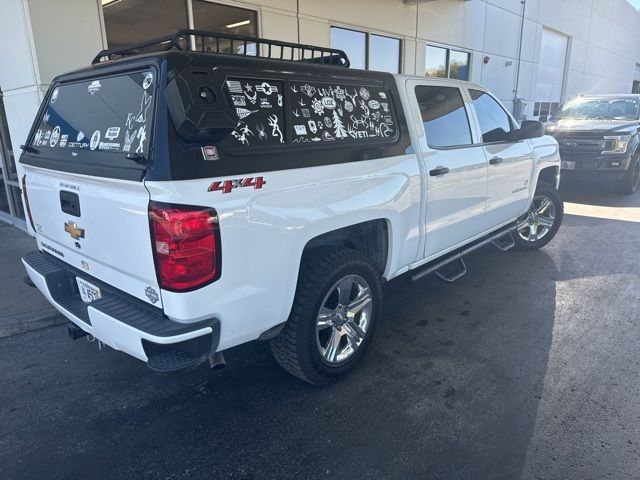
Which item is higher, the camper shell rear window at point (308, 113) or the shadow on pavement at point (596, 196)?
the camper shell rear window at point (308, 113)

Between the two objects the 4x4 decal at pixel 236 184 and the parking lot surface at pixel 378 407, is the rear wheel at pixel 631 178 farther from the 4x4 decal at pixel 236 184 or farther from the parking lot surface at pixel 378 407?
the 4x4 decal at pixel 236 184

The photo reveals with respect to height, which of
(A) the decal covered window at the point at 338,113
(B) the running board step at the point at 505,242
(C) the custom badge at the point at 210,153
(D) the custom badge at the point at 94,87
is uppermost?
(D) the custom badge at the point at 94,87

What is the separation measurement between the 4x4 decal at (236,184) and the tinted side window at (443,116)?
70.7 inches

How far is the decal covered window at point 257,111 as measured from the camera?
2.47 m

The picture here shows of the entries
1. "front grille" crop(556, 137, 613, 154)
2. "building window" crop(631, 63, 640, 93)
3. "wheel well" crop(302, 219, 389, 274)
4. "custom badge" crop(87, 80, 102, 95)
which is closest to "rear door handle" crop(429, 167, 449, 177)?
"wheel well" crop(302, 219, 389, 274)

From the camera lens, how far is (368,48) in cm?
998

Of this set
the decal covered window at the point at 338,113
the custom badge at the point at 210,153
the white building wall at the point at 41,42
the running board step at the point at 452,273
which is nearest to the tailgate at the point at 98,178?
the custom badge at the point at 210,153

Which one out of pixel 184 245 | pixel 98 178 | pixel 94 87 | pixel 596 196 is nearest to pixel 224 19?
pixel 94 87

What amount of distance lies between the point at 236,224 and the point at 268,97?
79cm

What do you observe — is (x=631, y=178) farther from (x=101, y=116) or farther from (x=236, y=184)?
(x=101, y=116)

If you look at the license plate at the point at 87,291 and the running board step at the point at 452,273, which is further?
the running board step at the point at 452,273

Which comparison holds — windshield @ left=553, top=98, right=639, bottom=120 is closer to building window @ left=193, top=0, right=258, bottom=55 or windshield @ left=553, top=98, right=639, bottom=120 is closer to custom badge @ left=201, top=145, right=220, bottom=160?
building window @ left=193, top=0, right=258, bottom=55

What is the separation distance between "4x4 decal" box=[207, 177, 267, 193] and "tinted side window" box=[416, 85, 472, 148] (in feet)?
5.89

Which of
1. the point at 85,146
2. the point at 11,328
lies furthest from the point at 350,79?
the point at 11,328
